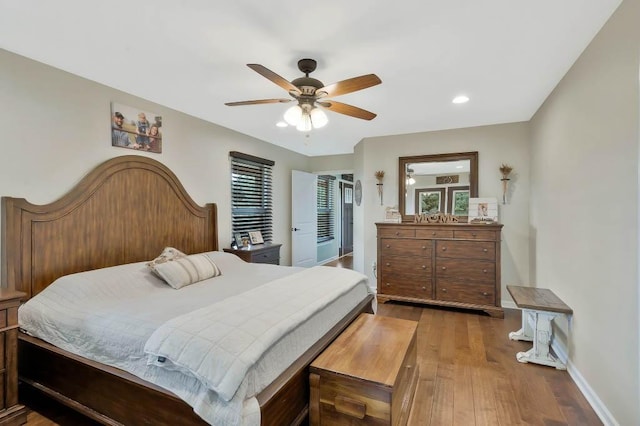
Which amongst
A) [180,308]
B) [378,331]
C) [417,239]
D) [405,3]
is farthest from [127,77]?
[417,239]

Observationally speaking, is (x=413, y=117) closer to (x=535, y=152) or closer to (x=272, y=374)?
(x=535, y=152)

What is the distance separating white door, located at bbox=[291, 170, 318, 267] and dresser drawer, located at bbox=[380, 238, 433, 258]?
188 centimetres

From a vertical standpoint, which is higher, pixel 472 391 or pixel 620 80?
pixel 620 80

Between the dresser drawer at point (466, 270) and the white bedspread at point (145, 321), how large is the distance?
176 centimetres

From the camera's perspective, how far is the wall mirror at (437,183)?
4.36 meters

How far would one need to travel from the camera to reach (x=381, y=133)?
15.3 feet

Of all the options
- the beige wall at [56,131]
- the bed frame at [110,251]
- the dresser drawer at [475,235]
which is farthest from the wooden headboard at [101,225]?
the dresser drawer at [475,235]

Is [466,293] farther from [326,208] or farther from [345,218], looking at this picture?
[345,218]

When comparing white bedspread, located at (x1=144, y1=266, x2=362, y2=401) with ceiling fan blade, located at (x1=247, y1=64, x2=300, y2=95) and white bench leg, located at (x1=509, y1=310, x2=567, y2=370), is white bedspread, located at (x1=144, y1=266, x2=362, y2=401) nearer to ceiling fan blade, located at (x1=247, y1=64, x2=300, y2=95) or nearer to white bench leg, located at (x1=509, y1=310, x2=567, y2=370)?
ceiling fan blade, located at (x1=247, y1=64, x2=300, y2=95)

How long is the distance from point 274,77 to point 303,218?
4044 mm

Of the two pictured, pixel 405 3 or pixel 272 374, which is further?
pixel 405 3

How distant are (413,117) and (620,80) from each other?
2200 mm

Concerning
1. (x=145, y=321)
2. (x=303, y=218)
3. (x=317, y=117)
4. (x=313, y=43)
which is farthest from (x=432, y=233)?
(x=145, y=321)

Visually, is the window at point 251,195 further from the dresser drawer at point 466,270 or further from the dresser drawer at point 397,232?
the dresser drawer at point 466,270
